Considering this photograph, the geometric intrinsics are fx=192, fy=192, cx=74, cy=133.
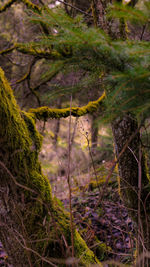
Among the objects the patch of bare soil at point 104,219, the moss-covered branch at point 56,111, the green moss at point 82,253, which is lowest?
the patch of bare soil at point 104,219

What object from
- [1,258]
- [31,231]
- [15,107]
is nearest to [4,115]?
[15,107]

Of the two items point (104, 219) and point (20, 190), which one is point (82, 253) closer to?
point (20, 190)

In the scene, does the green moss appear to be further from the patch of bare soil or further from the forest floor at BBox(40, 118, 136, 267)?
the patch of bare soil

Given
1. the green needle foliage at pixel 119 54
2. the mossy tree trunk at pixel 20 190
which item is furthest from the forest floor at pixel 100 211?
the green needle foliage at pixel 119 54

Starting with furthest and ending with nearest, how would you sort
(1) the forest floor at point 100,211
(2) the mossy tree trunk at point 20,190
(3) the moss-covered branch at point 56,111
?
(3) the moss-covered branch at point 56,111 → (1) the forest floor at point 100,211 → (2) the mossy tree trunk at point 20,190

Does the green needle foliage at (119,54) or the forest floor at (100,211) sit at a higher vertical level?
the green needle foliage at (119,54)

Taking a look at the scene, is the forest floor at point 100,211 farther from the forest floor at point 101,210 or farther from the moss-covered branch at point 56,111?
the moss-covered branch at point 56,111

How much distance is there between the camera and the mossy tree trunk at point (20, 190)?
1511 millimetres

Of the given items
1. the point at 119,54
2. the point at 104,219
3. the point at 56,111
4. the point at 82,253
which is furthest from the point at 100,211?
the point at 119,54

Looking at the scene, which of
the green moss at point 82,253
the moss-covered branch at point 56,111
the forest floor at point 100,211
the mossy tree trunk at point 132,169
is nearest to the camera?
the forest floor at point 100,211

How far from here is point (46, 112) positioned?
2.16 meters

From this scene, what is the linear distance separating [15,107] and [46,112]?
53 cm

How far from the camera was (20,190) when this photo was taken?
1.60 m

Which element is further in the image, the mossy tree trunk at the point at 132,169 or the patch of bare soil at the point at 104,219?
the patch of bare soil at the point at 104,219
